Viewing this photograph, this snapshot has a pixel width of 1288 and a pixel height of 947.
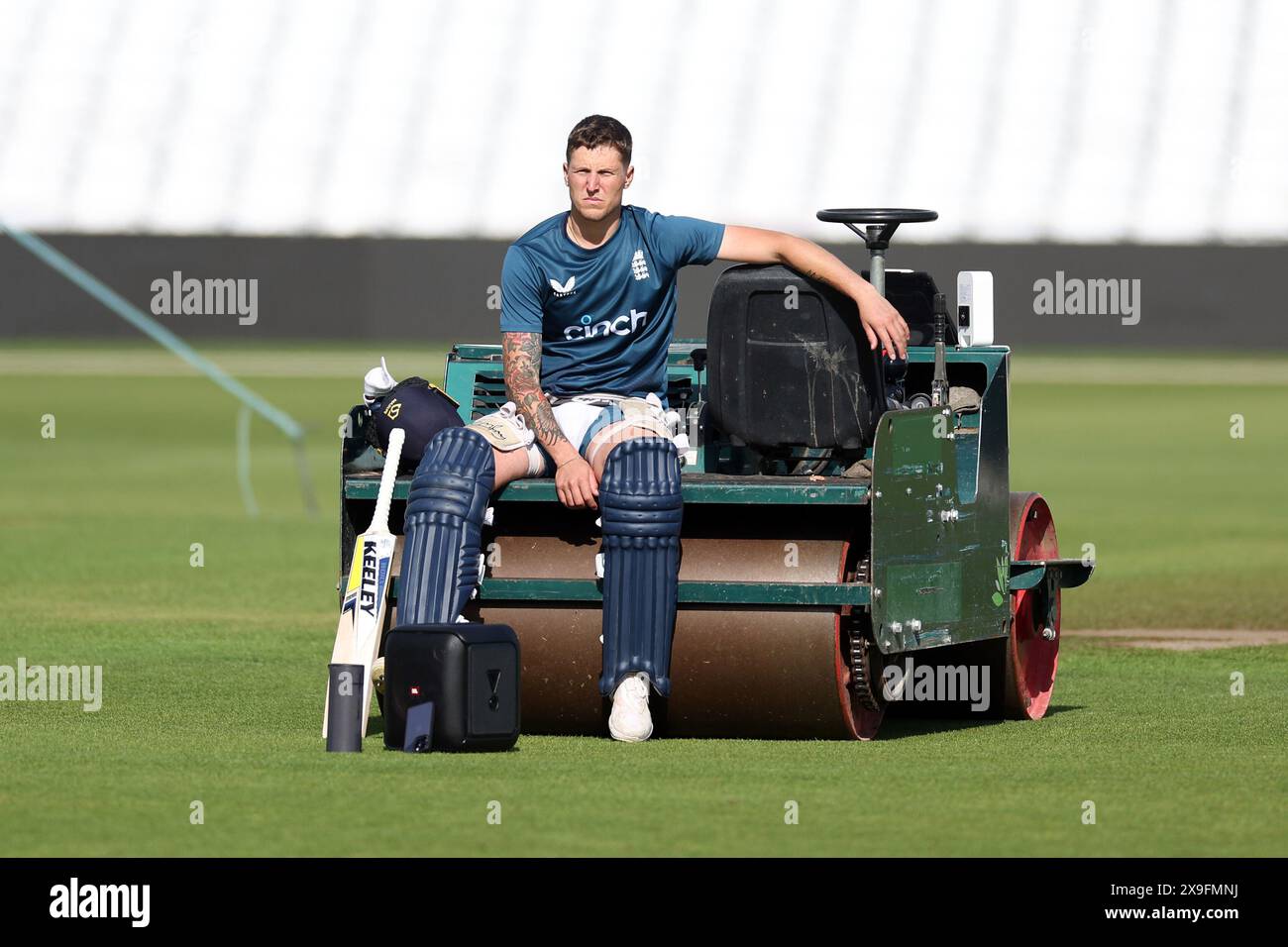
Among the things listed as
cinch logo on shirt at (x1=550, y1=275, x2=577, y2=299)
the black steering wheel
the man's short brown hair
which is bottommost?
cinch logo on shirt at (x1=550, y1=275, x2=577, y2=299)

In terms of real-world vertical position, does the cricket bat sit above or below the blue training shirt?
below

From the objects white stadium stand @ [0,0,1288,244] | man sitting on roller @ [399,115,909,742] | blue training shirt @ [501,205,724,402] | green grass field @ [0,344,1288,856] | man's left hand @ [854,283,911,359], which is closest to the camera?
green grass field @ [0,344,1288,856]

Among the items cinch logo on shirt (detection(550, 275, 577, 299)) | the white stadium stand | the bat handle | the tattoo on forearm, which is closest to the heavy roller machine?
the bat handle

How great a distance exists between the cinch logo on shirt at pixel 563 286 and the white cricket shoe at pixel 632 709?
53.0 inches

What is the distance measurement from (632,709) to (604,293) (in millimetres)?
1431

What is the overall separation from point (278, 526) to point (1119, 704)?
31.9ft

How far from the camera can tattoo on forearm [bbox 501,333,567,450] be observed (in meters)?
8.45

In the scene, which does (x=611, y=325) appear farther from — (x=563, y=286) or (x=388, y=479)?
(x=388, y=479)

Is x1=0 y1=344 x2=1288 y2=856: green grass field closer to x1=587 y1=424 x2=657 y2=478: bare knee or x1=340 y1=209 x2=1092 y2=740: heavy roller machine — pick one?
→ x1=340 y1=209 x2=1092 y2=740: heavy roller machine

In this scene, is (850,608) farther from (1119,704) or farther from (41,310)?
(41,310)
